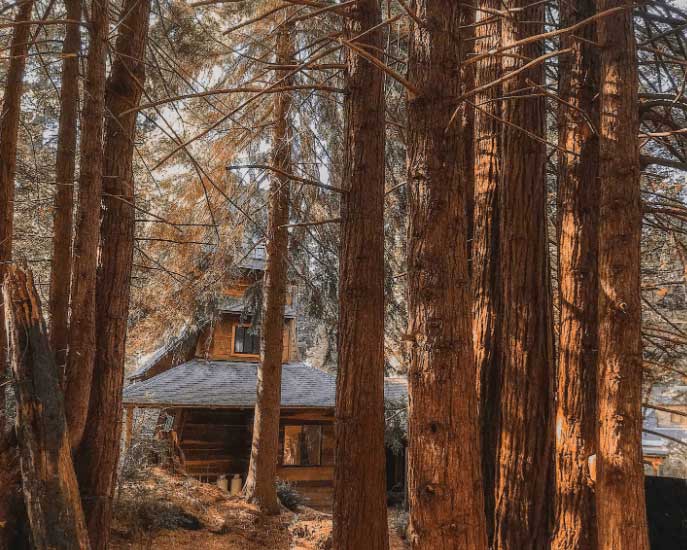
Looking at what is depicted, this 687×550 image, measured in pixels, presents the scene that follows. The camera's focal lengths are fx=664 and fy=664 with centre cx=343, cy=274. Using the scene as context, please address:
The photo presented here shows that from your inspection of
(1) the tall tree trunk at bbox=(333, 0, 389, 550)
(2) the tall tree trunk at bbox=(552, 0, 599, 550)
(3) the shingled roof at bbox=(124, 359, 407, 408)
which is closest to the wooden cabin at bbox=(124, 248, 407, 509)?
(3) the shingled roof at bbox=(124, 359, 407, 408)

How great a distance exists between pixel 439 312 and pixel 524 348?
2.36m

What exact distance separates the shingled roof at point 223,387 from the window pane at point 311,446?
5.41 ft

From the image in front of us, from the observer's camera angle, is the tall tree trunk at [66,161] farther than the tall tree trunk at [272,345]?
No

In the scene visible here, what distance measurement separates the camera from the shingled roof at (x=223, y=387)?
1574 centimetres

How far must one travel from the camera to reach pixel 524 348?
571 cm

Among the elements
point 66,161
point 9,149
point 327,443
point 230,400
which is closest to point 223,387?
point 230,400

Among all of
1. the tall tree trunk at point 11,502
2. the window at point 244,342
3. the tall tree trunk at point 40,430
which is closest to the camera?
the tall tree trunk at point 40,430

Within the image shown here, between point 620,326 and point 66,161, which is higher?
point 66,161

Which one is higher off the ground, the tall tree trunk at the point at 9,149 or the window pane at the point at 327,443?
the tall tree trunk at the point at 9,149

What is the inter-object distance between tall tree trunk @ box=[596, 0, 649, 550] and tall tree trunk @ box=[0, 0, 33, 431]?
493cm

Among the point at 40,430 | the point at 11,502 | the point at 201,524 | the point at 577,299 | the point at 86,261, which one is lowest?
the point at 201,524

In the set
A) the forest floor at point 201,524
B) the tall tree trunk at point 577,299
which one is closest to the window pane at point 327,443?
the forest floor at point 201,524

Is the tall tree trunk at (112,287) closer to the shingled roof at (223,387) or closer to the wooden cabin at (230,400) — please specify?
the shingled roof at (223,387)

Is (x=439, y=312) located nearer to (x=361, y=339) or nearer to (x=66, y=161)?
(x=361, y=339)
